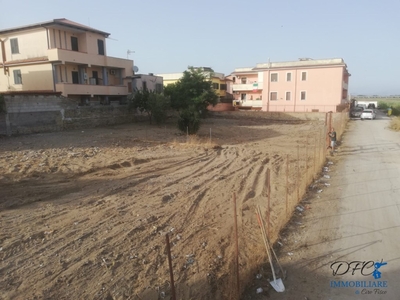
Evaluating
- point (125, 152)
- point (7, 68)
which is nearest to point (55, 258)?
point (125, 152)

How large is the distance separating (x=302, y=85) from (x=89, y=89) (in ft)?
91.2

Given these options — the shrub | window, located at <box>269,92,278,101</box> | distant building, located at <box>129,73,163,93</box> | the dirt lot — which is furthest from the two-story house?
window, located at <box>269,92,278,101</box>

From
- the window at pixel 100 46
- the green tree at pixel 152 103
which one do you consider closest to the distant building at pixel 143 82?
the green tree at pixel 152 103

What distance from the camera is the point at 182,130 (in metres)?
20.9

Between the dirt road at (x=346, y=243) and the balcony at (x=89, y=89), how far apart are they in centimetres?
2299

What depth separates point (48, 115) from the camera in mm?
20375

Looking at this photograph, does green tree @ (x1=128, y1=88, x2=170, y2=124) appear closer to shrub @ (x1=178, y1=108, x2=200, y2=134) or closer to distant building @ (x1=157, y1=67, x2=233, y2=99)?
shrub @ (x1=178, y1=108, x2=200, y2=134)

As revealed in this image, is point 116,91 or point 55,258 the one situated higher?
point 116,91

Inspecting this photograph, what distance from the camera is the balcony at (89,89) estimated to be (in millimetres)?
25094

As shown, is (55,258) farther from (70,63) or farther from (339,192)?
(70,63)

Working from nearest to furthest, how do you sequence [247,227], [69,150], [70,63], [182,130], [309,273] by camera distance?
[309,273], [247,227], [69,150], [182,130], [70,63]

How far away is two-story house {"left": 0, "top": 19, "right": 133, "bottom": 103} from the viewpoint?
25.5 metres

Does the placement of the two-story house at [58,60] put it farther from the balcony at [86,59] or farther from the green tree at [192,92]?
the green tree at [192,92]

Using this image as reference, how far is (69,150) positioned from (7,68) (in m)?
20.3
